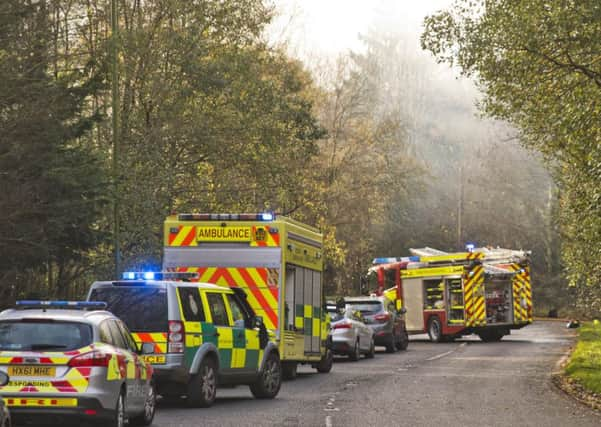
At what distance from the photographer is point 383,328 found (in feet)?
115

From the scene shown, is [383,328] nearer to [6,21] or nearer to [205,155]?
[205,155]

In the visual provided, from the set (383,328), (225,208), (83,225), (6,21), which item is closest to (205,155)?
(225,208)

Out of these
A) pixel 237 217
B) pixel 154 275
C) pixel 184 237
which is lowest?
pixel 154 275

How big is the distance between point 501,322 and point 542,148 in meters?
17.5

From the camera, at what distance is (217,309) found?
685 inches

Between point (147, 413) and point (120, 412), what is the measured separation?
1330mm

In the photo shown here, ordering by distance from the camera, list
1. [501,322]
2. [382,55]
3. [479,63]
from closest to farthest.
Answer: [479,63], [501,322], [382,55]

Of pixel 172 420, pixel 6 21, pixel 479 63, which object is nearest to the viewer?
pixel 172 420

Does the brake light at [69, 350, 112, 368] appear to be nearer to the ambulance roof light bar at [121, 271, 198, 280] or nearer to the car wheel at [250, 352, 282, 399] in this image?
the ambulance roof light bar at [121, 271, 198, 280]

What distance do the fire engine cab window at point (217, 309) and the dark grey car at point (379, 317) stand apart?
16.8 meters

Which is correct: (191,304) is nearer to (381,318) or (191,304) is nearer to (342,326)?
(342,326)

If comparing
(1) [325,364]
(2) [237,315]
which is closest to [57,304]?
(2) [237,315]

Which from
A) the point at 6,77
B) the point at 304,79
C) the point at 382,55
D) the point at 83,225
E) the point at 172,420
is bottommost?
the point at 172,420

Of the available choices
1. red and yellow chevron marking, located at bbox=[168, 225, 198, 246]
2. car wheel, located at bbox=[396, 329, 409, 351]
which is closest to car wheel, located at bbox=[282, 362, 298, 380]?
red and yellow chevron marking, located at bbox=[168, 225, 198, 246]
